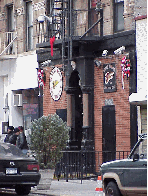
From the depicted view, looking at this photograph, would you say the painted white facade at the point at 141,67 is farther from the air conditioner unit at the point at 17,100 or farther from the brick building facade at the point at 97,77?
the air conditioner unit at the point at 17,100

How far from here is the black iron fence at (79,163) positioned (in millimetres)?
21969

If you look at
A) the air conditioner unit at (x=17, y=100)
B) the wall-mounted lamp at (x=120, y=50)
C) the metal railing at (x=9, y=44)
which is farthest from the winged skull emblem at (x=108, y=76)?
the metal railing at (x=9, y=44)

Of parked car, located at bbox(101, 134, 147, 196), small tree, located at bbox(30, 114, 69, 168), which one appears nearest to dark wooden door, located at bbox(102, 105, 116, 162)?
small tree, located at bbox(30, 114, 69, 168)

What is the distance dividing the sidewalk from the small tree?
0.36m

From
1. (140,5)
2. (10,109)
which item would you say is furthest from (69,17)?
(10,109)

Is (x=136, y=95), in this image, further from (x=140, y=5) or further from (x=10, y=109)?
(x=10, y=109)

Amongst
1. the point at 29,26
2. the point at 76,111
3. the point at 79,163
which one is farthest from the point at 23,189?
the point at 29,26

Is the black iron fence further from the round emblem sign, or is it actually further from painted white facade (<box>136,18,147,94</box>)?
the round emblem sign

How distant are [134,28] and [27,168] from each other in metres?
7.25

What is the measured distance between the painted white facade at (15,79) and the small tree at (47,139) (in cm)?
879

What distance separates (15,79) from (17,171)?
1257 centimetres

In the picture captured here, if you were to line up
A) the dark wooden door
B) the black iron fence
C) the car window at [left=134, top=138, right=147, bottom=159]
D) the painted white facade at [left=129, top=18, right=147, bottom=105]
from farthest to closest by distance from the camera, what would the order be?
the dark wooden door
the black iron fence
the painted white facade at [left=129, top=18, right=147, bottom=105]
the car window at [left=134, top=138, right=147, bottom=159]

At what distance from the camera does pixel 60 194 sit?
1744 cm

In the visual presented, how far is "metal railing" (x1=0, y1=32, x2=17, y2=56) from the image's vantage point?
95.7 feet
